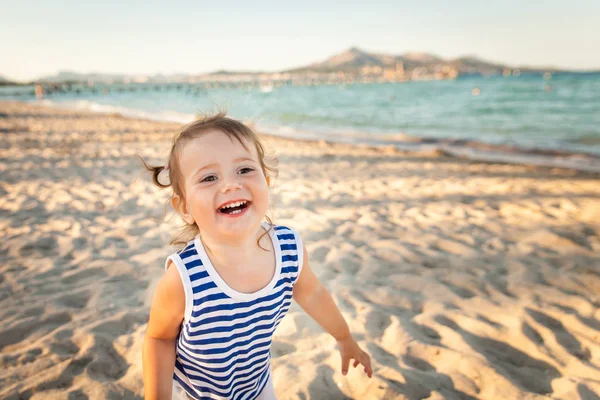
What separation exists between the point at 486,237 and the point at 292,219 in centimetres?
196

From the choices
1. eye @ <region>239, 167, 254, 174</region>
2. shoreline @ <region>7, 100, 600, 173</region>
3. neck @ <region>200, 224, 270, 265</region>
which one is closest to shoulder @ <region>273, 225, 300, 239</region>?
neck @ <region>200, 224, 270, 265</region>

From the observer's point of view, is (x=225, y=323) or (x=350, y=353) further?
(x=350, y=353)

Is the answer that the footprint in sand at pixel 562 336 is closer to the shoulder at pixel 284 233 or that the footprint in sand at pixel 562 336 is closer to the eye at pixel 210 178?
the shoulder at pixel 284 233

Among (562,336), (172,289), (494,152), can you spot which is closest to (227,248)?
(172,289)

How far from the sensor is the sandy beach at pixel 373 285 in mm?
1944

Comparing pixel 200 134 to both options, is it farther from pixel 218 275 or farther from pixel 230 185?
pixel 218 275

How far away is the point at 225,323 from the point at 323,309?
46cm

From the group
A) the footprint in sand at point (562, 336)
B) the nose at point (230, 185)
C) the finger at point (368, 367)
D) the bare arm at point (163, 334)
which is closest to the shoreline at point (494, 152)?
the footprint in sand at point (562, 336)

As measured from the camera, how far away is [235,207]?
1.22 meters

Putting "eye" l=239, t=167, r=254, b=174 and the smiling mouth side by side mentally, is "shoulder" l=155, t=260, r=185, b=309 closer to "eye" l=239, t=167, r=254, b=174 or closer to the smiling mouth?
the smiling mouth

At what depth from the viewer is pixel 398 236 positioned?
3.75 m

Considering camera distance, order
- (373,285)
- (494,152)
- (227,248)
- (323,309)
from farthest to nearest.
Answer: (494,152) → (373,285) → (323,309) → (227,248)

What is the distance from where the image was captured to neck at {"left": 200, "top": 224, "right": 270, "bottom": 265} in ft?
4.03

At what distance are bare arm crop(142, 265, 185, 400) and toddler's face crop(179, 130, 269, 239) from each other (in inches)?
7.8
